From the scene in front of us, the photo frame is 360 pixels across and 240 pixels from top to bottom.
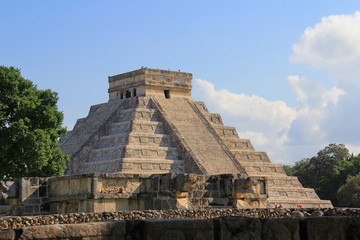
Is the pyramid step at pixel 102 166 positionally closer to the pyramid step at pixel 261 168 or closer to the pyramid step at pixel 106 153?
the pyramid step at pixel 106 153

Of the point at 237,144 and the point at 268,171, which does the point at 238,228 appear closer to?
the point at 268,171

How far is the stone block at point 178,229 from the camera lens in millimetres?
5918

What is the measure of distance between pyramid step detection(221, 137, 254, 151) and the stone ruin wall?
31481mm

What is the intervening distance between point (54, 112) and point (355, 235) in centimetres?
2620

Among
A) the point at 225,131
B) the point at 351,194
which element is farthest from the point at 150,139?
the point at 351,194

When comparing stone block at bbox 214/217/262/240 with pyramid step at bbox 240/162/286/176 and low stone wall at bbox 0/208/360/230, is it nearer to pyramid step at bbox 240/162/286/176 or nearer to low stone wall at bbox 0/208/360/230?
low stone wall at bbox 0/208/360/230

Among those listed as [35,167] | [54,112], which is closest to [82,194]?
[35,167]

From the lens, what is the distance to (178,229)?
604 centimetres

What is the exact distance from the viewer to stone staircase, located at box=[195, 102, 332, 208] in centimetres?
4266

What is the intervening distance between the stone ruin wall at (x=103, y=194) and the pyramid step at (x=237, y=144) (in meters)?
31.5

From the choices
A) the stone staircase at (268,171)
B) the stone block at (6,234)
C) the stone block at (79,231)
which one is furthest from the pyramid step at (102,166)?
the stone block at (6,234)

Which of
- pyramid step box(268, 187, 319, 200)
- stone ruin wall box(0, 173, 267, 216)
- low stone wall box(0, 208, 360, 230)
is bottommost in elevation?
low stone wall box(0, 208, 360, 230)

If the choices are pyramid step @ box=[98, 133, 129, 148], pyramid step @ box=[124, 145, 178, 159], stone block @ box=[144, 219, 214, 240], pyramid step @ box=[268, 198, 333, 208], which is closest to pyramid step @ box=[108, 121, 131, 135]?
pyramid step @ box=[98, 133, 129, 148]

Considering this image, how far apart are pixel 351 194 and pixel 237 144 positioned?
1211cm
